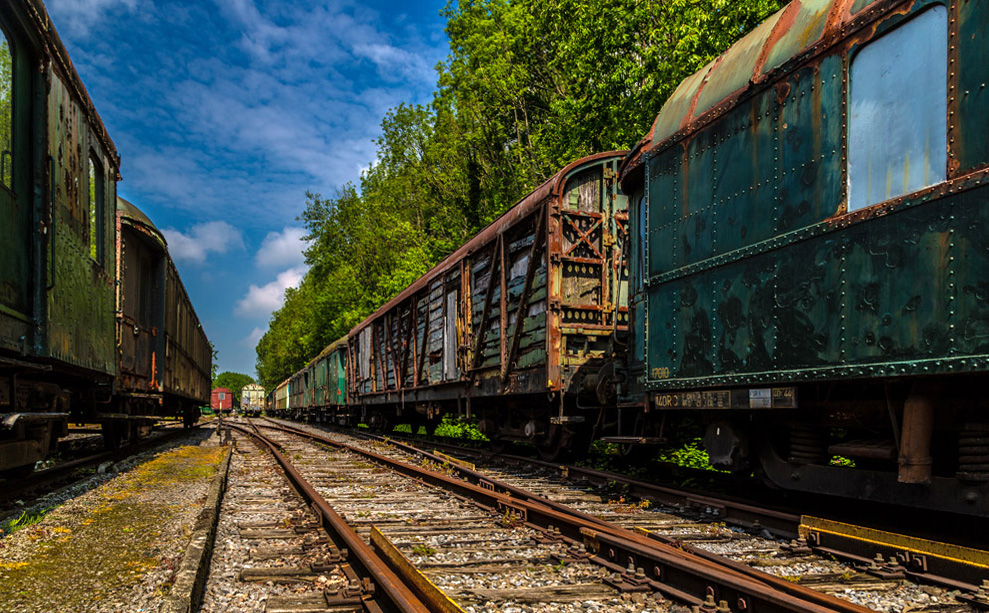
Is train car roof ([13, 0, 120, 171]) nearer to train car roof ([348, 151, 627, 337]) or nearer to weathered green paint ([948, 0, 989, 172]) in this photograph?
train car roof ([348, 151, 627, 337])

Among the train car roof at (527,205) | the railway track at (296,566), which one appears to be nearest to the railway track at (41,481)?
the railway track at (296,566)

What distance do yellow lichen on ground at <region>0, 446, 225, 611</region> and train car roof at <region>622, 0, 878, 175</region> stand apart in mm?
5211

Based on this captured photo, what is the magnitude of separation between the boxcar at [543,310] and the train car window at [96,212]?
5382 millimetres

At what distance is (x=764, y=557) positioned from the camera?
14.2 ft

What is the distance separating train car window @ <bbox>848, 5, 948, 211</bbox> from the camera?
12.1 feet

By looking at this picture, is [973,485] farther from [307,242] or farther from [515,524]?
[307,242]

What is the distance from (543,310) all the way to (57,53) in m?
5.93

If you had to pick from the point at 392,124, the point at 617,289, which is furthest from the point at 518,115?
the point at 617,289

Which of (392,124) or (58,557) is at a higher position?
(392,124)

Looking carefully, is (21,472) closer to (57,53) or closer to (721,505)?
(57,53)

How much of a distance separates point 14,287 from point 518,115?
18.6 metres

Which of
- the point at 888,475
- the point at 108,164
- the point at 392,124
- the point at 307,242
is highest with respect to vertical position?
the point at 392,124

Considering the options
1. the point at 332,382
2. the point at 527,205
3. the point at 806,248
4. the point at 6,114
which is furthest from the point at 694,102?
the point at 332,382

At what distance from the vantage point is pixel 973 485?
12.1 feet
